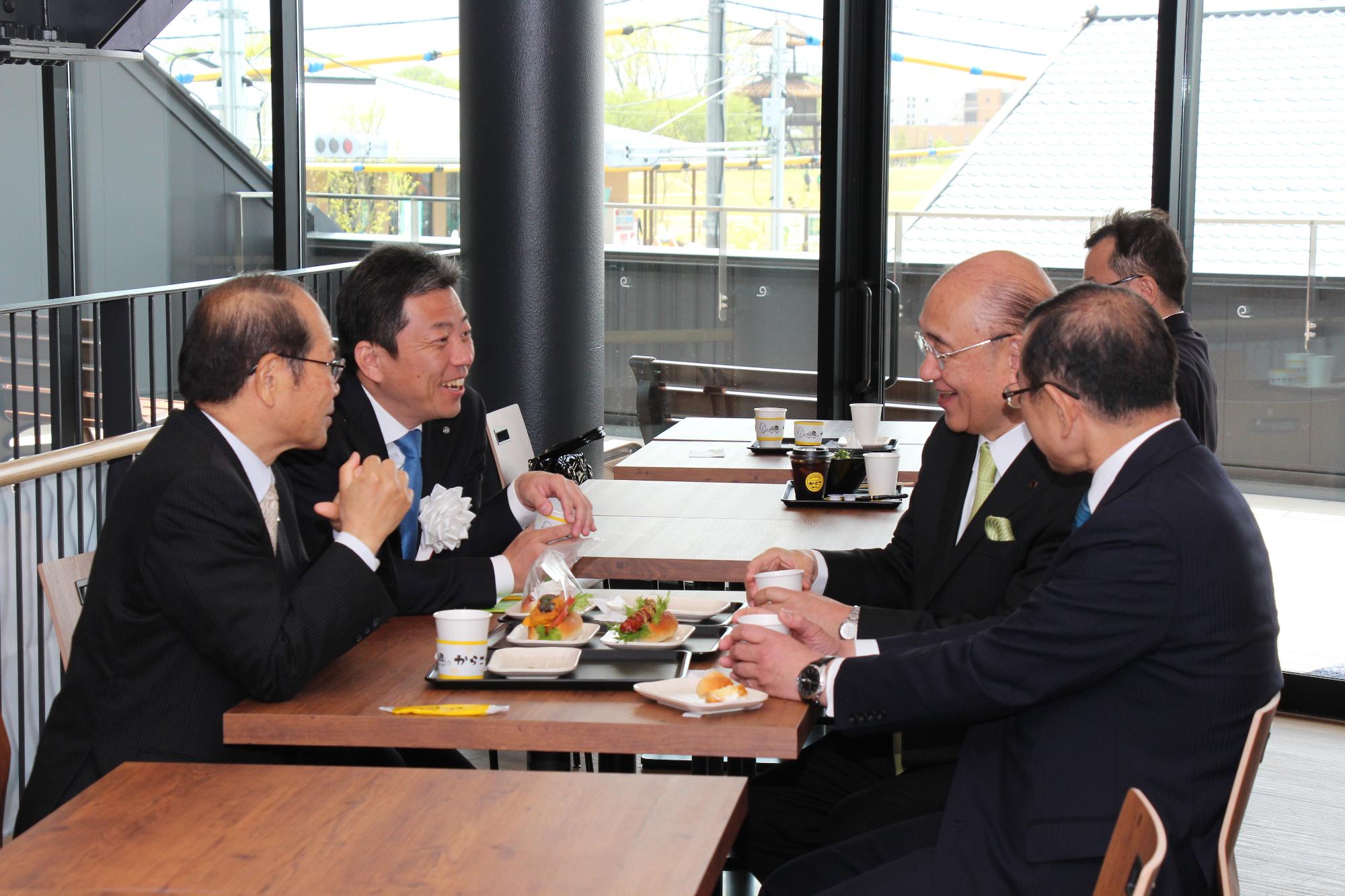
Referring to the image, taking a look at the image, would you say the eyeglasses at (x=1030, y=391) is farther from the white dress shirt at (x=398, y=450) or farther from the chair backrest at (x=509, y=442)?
the chair backrest at (x=509, y=442)

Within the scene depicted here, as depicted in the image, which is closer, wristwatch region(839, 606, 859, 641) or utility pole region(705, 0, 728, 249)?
wristwatch region(839, 606, 859, 641)

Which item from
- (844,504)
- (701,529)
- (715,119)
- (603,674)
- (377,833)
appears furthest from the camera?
(715,119)

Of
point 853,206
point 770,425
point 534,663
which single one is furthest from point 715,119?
point 534,663

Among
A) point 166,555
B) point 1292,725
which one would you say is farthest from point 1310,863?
point 166,555

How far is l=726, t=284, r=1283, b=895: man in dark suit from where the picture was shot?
72.1 inches

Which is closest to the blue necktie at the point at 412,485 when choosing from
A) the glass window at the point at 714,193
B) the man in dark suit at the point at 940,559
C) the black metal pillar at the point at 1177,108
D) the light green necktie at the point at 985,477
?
the man in dark suit at the point at 940,559

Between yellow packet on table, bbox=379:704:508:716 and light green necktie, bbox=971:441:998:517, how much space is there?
109 cm

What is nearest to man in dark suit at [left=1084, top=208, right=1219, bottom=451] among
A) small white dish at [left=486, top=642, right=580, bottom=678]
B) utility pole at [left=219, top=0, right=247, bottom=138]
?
small white dish at [left=486, top=642, right=580, bottom=678]

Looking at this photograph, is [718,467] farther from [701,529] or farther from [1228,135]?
[1228,135]

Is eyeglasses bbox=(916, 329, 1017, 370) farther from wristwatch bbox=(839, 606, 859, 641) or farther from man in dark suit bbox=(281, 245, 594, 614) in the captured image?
man in dark suit bbox=(281, 245, 594, 614)

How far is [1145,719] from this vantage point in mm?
1858

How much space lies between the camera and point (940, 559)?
276cm

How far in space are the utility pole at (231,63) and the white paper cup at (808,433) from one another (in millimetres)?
3935

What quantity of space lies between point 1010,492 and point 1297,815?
2133mm
